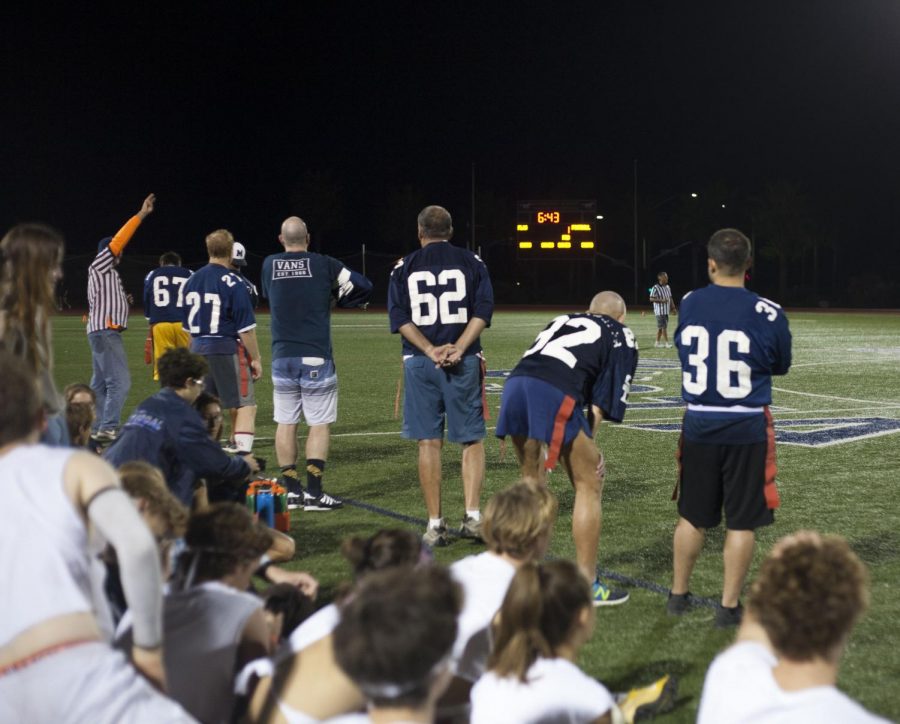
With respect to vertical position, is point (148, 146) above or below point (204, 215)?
above

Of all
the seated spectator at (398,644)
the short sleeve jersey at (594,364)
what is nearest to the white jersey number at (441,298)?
the short sleeve jersey at (594,364)

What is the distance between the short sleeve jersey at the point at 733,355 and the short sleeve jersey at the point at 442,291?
6.49 feet

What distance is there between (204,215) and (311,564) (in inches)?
3078

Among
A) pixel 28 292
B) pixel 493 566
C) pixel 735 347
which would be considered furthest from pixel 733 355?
pixel 28 292

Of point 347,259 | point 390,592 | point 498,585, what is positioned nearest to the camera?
point 390,592

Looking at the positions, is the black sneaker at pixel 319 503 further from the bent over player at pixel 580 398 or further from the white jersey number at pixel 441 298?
the bent over player at pixel 580 398

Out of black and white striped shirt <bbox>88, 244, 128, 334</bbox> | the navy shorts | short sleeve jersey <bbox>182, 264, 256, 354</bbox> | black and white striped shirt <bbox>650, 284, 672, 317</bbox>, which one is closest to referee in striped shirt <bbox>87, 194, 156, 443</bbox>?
black and white striped shirt <bbox>88, 244, 128, 334</bbox>

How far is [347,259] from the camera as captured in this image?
58688 millimetres

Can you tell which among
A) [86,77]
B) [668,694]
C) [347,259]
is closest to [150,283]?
[668,694]

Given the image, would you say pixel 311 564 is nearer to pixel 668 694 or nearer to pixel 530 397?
pixel 530 397

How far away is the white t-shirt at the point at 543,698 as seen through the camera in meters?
2.78

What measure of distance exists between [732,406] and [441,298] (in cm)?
235

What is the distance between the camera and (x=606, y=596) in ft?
18.4

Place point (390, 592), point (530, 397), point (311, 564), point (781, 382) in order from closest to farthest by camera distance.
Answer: point (390, 592) < point (530, 397) < point (311, 564) < point (781, 382)
